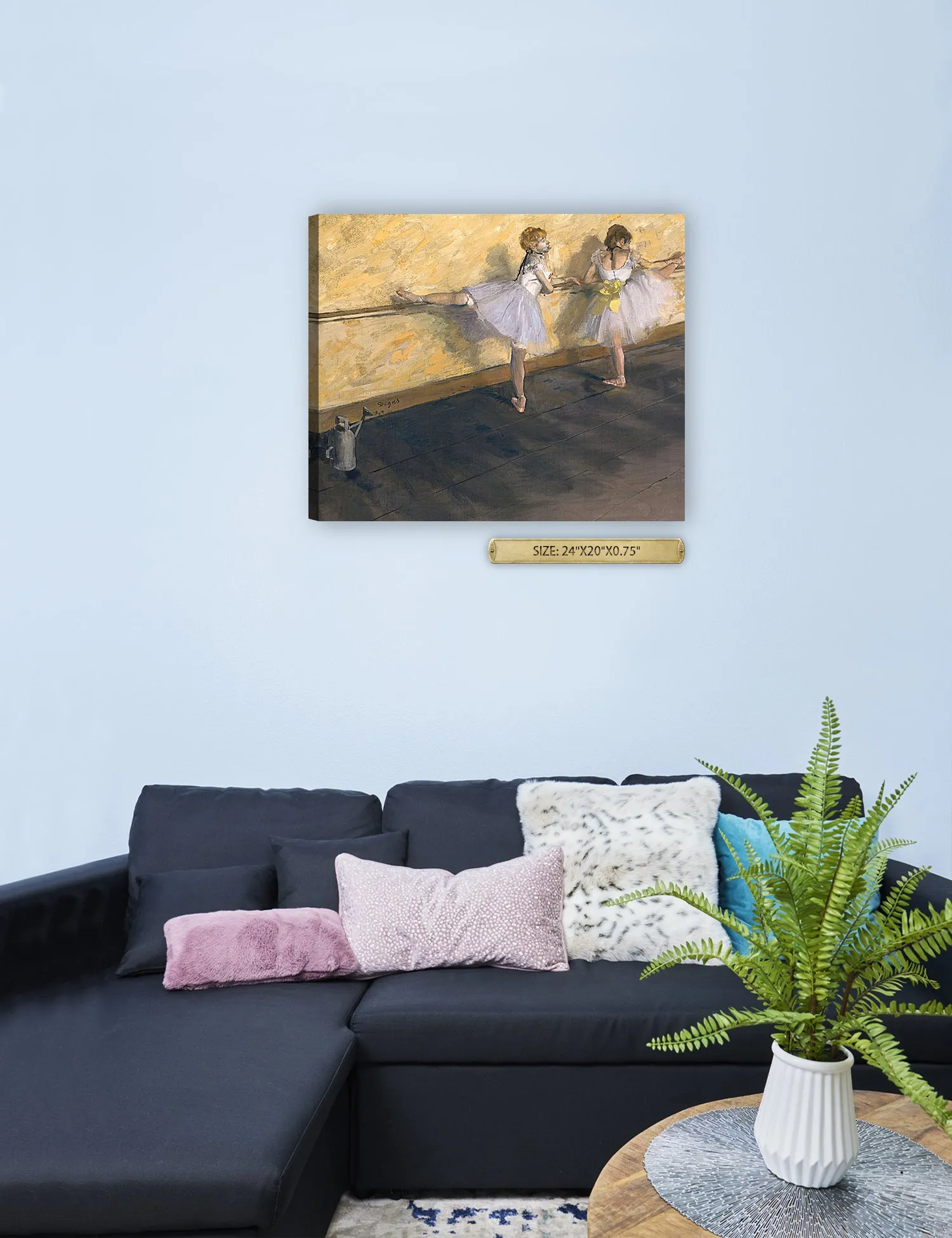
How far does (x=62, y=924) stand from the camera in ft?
8.93

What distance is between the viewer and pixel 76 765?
3436mm

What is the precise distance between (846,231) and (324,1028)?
2851 millimetres

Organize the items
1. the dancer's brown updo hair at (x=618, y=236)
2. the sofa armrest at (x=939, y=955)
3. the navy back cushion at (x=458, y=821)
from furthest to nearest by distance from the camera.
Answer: the dancer's brown updo hair at (x=618, y=236), the navy back cushion at (x=458, y=821), the sofa armrest at (x=939, y=955)

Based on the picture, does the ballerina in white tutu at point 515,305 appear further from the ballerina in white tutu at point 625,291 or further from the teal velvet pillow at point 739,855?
the teal velvet pillow at point 739,855

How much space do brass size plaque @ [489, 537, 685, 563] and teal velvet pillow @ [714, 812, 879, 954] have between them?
2.90 feet

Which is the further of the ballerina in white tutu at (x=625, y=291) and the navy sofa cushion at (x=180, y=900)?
the ballerina in white tutu at (x=625, y=291)

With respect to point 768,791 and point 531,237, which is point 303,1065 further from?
point 531,237

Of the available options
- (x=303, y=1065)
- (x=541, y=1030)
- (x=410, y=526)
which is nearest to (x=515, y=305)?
(x=410, y=526)

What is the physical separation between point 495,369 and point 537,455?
12.1 inches

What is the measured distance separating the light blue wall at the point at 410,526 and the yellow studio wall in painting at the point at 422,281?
96 millimetres

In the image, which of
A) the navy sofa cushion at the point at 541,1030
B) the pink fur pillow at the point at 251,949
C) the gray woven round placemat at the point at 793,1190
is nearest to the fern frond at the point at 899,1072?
the gray woven round placemat at the point at 793,1190

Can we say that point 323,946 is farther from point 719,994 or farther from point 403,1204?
point 719,994

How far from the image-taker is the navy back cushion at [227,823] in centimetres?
294

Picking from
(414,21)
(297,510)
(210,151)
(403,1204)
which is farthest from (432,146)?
(403,1204)
